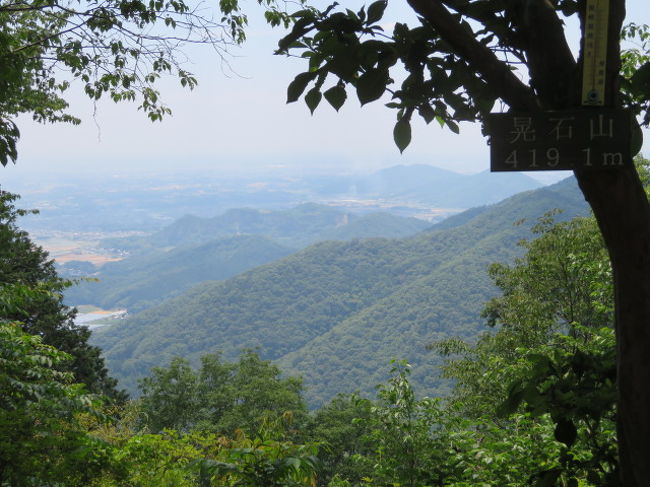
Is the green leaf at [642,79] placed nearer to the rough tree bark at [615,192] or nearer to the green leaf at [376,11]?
the rough tree bark at [615,192]

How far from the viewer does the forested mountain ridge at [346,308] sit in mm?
63500

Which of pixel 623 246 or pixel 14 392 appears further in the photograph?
pixel 14 392

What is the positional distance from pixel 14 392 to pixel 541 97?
3997mm

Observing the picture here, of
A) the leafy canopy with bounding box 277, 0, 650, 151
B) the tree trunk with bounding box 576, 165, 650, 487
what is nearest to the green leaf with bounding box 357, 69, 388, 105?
the leafy canopy with bounding box 277, 0, 650, 151

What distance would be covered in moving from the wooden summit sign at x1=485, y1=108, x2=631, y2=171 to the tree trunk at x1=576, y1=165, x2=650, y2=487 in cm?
4

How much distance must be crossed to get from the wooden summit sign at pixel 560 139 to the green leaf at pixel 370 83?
0.25m

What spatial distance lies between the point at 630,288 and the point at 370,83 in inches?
27.4

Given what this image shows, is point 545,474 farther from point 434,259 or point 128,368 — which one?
point 434,259

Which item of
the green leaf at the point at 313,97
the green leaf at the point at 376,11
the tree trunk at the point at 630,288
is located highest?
the green leaf at the point at 376,11

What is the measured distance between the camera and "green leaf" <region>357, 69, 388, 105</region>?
1.16 m

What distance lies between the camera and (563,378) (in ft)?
4.48

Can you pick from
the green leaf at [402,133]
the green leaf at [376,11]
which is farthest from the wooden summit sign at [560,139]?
the green leaf at [376,11]

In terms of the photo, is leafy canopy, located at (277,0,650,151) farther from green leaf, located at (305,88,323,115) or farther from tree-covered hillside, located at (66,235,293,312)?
tree-covered hillside, located at (66,235,293,312)

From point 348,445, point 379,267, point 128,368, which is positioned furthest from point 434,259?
point 348,445
